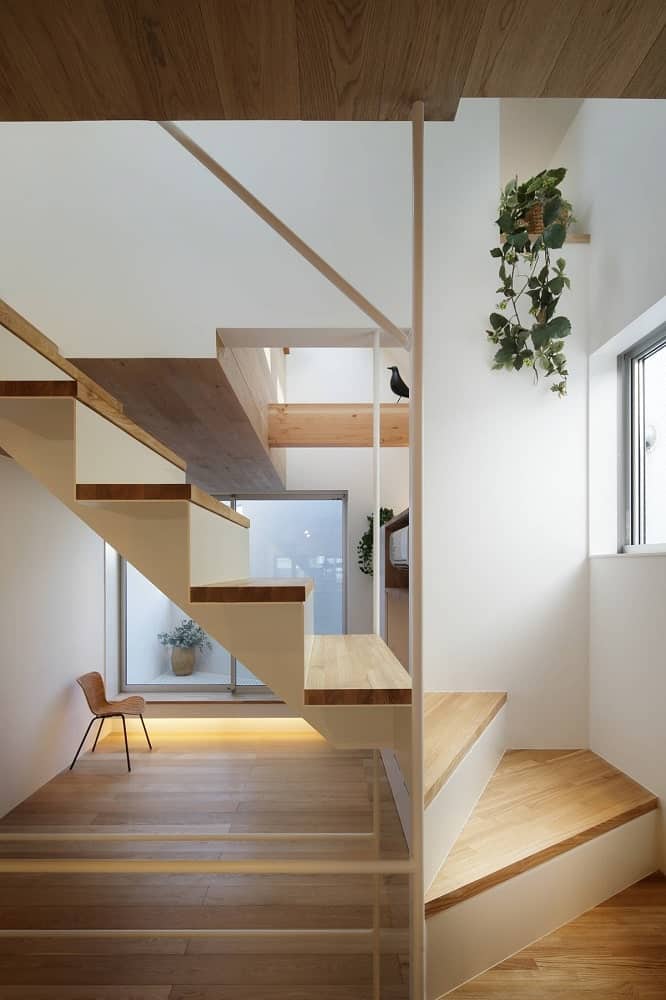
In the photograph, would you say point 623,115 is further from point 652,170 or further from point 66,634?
point 66,634

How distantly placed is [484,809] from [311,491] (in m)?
5.00

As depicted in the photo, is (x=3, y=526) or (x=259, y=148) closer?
(x=259, y=148)

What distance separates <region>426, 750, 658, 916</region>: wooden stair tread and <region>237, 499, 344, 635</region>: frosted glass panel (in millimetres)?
4356

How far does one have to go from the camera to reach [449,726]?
99.2 inches

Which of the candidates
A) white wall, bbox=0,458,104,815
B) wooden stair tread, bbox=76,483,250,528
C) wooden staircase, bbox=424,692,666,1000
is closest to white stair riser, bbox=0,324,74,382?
wooden stair tread, bbox=76,483,250,528

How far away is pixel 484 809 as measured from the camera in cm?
241

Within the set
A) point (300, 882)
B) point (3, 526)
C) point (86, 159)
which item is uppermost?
point (86, 159)

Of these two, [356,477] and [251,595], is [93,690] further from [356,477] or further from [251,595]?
[251,595]

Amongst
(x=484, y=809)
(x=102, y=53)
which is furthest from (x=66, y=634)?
(x=102, y=53)

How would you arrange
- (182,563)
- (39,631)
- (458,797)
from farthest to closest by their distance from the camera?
(39,631) < (458,797) < (182,563)

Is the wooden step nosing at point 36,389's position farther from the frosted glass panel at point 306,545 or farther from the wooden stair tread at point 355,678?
the frosted glass panel at point 306,545

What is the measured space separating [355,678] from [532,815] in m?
1.20

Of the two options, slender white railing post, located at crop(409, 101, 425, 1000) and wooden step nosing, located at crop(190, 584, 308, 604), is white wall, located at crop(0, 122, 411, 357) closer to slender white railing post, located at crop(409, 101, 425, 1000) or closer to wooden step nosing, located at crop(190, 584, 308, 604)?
slender white railing post, located at crop(409, 101, 425, 1000)

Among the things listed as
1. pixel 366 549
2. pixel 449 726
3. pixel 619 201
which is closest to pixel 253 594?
pixel 449 726
